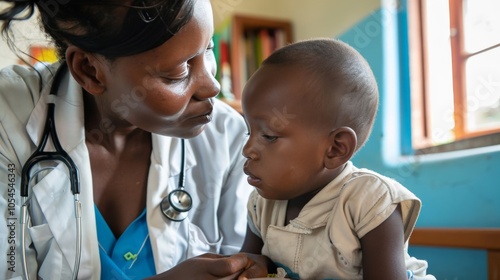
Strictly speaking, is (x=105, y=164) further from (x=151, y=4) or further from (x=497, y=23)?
(x=497, y=23)

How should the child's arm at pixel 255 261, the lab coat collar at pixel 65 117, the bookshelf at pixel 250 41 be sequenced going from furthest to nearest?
the bookshelf at pixel 250 41 → the lab coat collar at pixel 65 117 → the child's arm at pixel 255 261

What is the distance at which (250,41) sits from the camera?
2.66 m

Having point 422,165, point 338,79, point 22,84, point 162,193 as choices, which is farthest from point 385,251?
point 22,84

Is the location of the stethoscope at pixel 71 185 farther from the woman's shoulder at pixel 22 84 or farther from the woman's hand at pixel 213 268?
the woman's hand at pixel 213 268

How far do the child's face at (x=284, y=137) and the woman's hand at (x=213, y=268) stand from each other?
130 millimetres

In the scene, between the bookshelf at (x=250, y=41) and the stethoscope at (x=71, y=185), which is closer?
the stethoscope at (x=71, y=185)

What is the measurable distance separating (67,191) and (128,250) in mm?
188

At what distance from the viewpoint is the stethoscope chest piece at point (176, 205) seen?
117cm

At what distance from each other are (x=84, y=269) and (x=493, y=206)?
3.18ft

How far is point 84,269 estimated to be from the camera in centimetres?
108

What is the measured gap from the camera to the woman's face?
100 cm

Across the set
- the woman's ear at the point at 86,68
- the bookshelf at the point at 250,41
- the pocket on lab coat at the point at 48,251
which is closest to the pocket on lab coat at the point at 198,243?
the pocket on lab coat at the point at 48,251

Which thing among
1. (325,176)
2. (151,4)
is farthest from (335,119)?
(151,4)

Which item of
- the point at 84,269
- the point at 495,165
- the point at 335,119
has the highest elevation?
the point at 335,119
